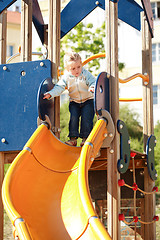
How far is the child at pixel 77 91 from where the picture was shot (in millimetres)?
5082

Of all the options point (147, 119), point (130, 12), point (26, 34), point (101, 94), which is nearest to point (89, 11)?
point (130, 12)

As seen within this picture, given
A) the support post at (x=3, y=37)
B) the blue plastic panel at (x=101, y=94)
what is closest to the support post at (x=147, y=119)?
the blue plastic panel at (x=101, y=94)

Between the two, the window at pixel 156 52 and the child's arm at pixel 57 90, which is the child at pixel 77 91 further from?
the window at pixel 156 52

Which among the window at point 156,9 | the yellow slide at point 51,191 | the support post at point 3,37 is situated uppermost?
the window at point 156,9

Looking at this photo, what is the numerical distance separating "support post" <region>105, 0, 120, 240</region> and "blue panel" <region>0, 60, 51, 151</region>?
80 centimetres

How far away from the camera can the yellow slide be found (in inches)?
145

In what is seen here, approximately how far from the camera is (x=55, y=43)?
17.4ft

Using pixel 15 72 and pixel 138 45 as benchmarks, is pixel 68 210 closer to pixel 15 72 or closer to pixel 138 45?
pixel 15 72

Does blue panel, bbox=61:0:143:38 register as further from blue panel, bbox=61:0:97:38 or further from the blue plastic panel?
the blue plastic panel

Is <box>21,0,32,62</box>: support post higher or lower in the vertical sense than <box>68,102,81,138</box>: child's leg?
higher

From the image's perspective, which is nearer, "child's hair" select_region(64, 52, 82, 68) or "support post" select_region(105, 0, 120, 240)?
"support post" select_region(105, 0, 120, 240)

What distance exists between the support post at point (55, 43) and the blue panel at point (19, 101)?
0.09m

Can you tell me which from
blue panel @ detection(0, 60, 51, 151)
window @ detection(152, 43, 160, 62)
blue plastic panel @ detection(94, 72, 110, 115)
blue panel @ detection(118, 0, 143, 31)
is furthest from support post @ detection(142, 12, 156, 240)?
window @ detection(152, 43, 160, 62)

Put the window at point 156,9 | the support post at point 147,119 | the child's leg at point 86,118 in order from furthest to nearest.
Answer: the window at point 156,9, the support post at point 147,119, the child's leg at point 86,118
